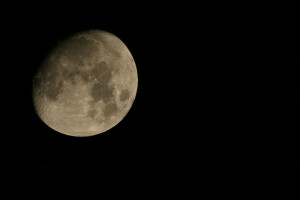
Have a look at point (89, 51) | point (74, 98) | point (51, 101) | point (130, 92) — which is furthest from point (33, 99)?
point (130, 92)

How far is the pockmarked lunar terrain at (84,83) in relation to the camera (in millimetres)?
2758

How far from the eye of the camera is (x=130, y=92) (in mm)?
3184

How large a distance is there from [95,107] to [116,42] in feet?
2.91

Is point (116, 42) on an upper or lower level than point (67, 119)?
upper

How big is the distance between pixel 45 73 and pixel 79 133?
0.87 metres

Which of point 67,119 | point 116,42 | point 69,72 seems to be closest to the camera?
point 69,72

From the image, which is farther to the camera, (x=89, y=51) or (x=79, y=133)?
(x=79, y=133)

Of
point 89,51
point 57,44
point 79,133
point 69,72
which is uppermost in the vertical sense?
point 57,44

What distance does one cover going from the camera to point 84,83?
9.00 feet

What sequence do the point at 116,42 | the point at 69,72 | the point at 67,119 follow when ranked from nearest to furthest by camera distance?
1. the point at 69,72
2. the point at 67,119
3. the point at 116,42

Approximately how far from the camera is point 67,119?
294 cm

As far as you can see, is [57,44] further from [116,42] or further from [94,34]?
[116,42]

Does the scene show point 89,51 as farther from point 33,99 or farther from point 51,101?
point 33,99

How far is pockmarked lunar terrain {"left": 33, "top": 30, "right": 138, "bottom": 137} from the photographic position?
276 centimetres
